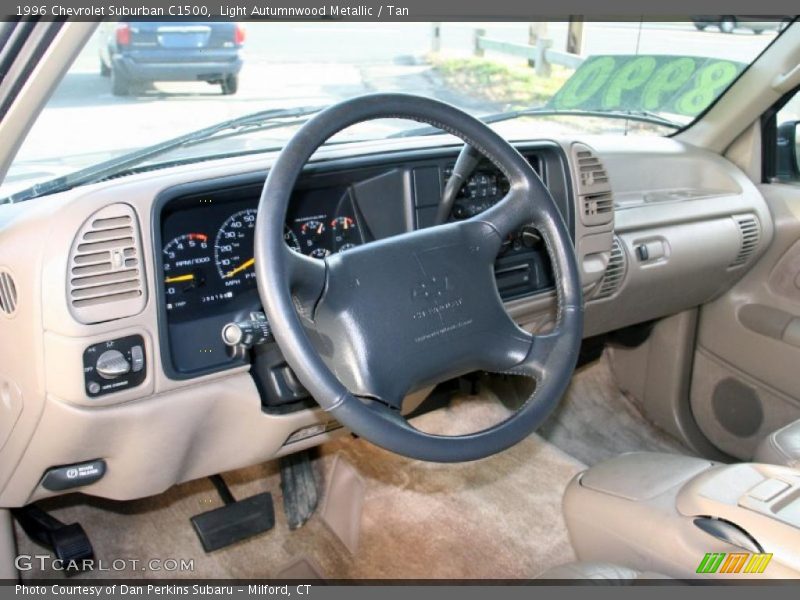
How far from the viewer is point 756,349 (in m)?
2.64

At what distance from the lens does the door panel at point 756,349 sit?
2564 millimetres

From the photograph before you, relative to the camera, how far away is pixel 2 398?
162 centimetres

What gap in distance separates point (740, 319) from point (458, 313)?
5.41ft

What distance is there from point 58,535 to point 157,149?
1025 mm

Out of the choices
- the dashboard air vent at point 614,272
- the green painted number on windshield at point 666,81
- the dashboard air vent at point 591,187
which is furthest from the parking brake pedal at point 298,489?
the green painted number on windshield at point 666,81

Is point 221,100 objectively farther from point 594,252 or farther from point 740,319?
point 740,319

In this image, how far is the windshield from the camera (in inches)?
66.3

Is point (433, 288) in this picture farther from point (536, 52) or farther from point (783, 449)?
point (536, 52)

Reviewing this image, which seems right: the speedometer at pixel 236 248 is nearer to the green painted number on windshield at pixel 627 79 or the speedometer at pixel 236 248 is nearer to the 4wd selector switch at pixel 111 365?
the 4wd selector switch at pixel 111 365

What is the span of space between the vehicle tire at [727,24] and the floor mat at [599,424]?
4.08 ft

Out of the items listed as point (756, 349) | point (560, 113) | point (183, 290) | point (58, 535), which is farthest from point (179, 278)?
point (756, 349)

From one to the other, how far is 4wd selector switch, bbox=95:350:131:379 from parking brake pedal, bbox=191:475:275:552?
0.93 meters

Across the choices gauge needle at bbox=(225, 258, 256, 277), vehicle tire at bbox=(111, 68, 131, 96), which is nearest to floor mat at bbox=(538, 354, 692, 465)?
gauge needle at bbox=(225, 258, 256, 277)

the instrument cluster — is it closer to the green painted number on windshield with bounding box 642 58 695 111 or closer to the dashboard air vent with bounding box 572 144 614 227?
the dashboard air vent with bounding box 572 144 614 227
